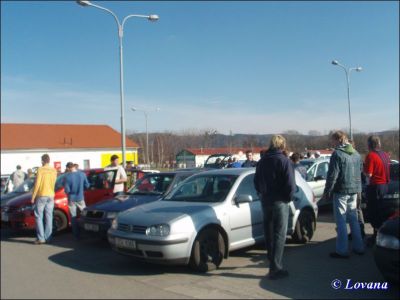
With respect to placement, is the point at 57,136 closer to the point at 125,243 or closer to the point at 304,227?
the point at 304,227

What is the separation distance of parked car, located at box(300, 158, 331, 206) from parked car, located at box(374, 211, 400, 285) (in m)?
7.34

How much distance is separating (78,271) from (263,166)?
335cm

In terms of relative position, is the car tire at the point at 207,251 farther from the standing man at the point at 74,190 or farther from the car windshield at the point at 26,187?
the car windshield at the point at 26,187

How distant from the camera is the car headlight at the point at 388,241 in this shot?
5145 millimetres

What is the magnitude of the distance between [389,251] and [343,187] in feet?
6.99

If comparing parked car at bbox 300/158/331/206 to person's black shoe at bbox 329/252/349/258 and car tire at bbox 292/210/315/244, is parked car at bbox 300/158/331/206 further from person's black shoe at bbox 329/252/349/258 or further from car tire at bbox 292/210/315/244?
person's black shoe at bbox 329/252/349/258

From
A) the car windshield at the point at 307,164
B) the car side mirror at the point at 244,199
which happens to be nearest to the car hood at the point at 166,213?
the car side mirror at the point at 244,199

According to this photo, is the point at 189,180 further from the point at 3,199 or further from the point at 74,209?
the point at 3,199

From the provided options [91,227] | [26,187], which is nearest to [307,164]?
[91,227]

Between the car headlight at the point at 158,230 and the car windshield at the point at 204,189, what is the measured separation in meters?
1.13

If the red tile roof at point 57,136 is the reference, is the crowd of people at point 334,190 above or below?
below

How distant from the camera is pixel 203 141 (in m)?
18.6

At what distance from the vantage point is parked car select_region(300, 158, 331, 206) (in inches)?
506

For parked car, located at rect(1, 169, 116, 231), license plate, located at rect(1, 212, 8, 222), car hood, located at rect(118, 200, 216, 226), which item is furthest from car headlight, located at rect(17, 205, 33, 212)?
car hood, located at rect(118, 200, 216, 226)
